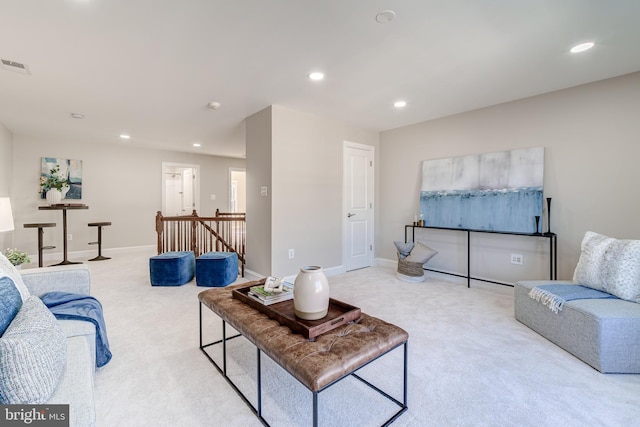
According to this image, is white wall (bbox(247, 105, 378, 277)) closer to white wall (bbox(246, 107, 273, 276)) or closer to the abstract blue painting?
white wall (bbox(246, 107, 273, 276))

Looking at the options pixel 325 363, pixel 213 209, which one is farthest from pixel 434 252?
pixel 213 209

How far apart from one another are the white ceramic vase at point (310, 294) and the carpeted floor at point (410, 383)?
1.87 ft

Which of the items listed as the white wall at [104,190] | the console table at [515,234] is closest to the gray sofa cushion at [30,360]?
the console table at [515,234]

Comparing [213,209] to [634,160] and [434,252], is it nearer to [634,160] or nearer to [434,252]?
[434,252]

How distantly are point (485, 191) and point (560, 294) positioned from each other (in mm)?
1750

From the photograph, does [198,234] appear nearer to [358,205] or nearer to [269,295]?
[358,205]

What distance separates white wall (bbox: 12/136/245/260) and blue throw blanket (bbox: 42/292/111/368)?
500cm

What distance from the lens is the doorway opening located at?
7.19m

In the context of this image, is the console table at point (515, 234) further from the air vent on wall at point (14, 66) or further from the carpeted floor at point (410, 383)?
the air vent on wall at point (14, 66)

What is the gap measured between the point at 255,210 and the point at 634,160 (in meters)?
4.33

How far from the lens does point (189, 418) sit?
155 centimetres

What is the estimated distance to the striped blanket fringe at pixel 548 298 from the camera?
231 centimetres

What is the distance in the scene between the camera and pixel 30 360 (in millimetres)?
1008

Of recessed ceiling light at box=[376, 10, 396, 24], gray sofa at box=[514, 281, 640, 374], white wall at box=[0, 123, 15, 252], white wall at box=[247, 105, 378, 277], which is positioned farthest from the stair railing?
gray sofa at box=[514, 281, 640, 374]
